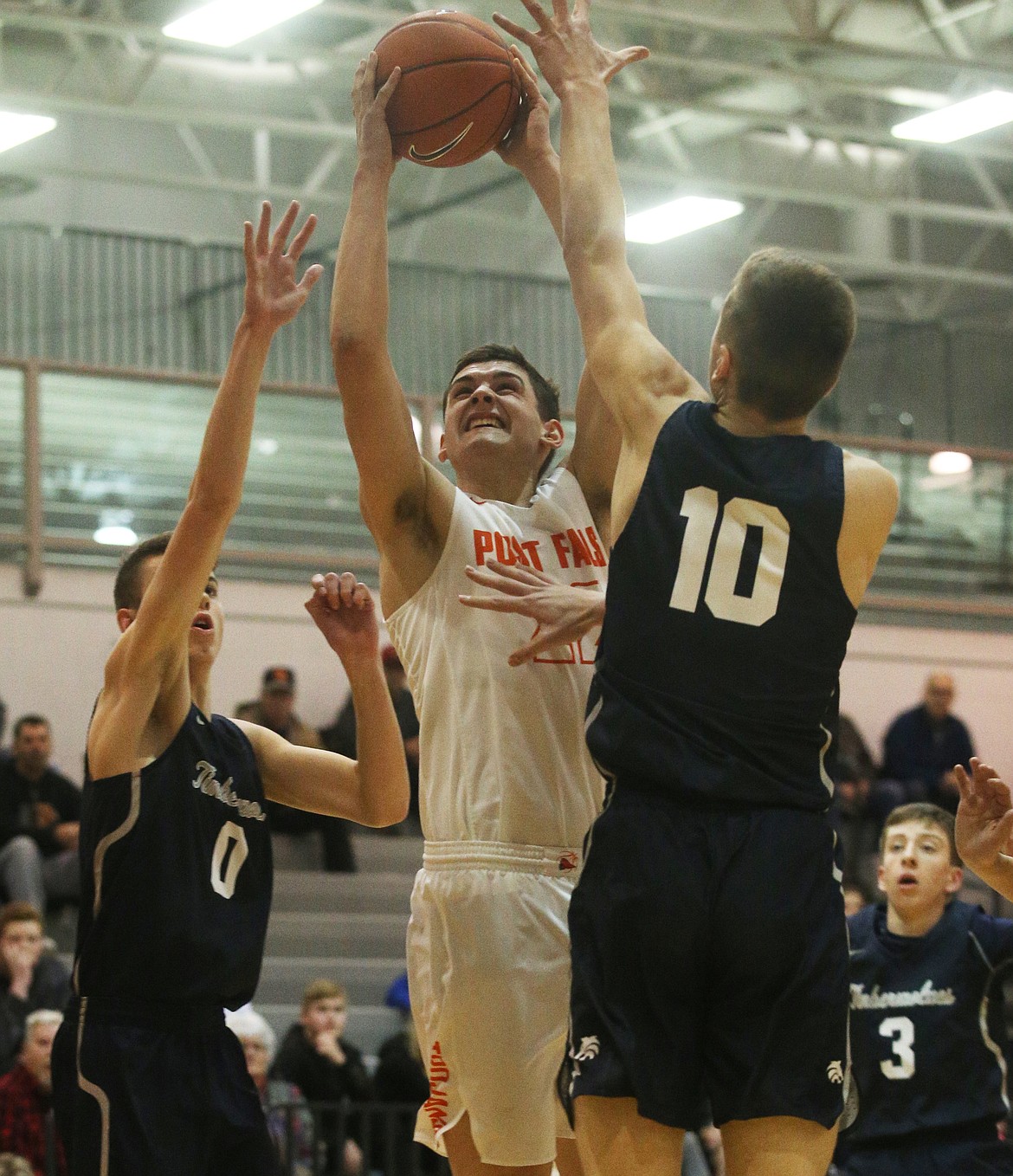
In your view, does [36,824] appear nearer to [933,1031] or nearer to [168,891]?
[933,1031]

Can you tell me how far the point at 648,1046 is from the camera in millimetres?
3037

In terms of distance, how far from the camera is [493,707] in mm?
4078

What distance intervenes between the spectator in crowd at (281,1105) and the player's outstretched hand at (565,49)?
18.9ft

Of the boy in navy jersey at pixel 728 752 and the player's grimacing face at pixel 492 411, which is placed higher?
the player's grimacing face at pixel 492 411

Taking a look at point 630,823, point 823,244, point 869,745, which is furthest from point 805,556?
point 823,244

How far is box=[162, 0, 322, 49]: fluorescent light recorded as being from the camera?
1273 centimetres

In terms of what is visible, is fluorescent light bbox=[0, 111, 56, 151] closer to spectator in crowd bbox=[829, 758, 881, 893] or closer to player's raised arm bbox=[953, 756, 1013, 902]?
spectator in crowd bbox=[829, 758, 881, 893]

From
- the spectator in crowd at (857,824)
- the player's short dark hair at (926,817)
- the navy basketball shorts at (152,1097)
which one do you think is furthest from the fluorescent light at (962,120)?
the navy basketball shorts at (152,1097)

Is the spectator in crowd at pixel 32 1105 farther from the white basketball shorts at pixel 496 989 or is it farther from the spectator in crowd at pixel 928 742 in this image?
the spectator in crowd at pixel 928 742

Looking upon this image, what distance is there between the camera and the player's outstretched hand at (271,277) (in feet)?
13.1

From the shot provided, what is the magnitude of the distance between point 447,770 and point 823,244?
56.3 feet

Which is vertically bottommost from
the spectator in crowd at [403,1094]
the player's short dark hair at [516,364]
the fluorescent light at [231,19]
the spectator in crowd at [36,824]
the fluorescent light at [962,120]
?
the spectator in crowd at [403,1094]

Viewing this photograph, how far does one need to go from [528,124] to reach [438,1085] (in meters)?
2.19

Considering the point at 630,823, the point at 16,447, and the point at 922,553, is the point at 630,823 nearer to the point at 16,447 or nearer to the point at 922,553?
the point at 16,447
